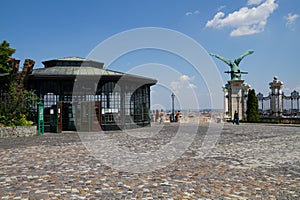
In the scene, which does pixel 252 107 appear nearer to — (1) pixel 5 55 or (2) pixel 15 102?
(2) pixel 15 102

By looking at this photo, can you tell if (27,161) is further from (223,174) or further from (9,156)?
(223,174)

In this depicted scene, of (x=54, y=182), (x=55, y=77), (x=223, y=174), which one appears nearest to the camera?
(x=54, y=182)

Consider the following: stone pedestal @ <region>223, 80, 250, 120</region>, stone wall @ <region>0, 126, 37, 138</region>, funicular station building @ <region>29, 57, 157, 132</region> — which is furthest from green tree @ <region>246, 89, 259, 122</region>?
stone wall @ <region>0, 126, 37, 138</region>

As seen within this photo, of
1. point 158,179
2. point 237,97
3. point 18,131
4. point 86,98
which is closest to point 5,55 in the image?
point 86,98

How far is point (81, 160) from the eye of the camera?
8.55m

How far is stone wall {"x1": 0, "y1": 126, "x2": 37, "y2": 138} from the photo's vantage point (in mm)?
17077

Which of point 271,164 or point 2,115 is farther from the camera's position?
point 2,115

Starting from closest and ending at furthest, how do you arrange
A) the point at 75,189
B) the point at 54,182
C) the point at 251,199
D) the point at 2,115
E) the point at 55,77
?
1. the point at 251,199
2. the point at 75,189
3. the point at 54,182
4. the point at 2,115
5. the point at 55,77

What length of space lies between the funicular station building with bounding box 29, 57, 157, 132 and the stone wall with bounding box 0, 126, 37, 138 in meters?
2.22

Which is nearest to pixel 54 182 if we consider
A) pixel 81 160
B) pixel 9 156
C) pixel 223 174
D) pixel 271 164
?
pixel 81 160

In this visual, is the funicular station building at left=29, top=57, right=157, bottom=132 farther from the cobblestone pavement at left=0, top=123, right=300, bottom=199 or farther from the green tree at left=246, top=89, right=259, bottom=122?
the green tree at left=246, top=89, right=259, bottom=122

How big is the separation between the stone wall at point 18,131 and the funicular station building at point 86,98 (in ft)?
7.27

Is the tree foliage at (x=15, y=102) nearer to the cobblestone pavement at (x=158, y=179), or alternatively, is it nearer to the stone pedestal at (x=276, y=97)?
the cobblestone pavement at (x=158, y=179)

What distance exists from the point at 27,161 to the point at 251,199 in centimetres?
626
